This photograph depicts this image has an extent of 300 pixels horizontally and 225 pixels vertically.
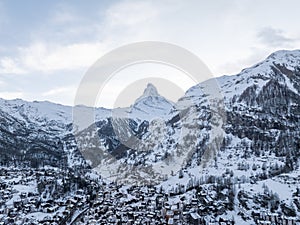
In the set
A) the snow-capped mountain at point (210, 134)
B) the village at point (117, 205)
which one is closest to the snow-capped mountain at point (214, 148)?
the snow-capped mountain at point (210, 134)

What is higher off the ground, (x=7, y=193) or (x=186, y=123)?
(x=186, y=123)

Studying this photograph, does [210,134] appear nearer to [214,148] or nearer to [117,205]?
[214,148]

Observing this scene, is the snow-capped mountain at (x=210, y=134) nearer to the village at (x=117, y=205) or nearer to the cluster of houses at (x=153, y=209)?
the village at (x=117, y=205)

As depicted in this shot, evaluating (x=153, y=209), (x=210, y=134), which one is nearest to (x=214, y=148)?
(x=210, y=134)

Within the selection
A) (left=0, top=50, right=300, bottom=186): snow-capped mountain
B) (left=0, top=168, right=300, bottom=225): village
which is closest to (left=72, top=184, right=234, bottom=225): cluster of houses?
(left=0, top=168, right=300, bottom=225): village

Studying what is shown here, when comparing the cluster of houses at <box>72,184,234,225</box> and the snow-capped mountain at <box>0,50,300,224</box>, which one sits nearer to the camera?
the cluster of houses at <box>72,184,234,225</box>

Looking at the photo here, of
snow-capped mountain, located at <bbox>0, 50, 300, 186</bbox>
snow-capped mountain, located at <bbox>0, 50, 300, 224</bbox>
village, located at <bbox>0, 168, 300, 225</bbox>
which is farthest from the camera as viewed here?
snow-capped mountain, located at <bbox>0, 50, 300, 186</bbox>

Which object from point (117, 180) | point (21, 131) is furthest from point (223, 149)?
point (21, 131)

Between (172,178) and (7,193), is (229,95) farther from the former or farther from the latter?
(7,193)

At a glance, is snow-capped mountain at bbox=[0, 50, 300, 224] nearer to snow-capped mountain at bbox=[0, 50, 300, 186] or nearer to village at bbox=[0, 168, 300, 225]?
snow-capped mountain at bbox=[0, 50, 300, 186]
